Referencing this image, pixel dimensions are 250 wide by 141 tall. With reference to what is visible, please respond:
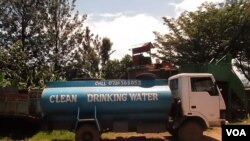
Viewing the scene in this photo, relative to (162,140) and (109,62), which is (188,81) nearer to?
(162,140)

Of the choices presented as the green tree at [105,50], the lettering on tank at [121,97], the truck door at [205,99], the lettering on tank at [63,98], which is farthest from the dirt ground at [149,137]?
the green tree at [105,50]

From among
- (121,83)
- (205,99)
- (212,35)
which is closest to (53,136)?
(121,83)

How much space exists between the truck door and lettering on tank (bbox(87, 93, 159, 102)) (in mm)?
1663

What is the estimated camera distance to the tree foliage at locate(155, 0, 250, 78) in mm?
31219

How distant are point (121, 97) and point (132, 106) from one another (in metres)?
0.58

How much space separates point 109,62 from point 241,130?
34.3m

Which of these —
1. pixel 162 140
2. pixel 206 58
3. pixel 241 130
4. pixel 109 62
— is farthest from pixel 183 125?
pixel 109 62

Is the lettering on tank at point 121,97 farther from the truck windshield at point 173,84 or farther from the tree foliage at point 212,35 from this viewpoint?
the tree foliage at point 212,35

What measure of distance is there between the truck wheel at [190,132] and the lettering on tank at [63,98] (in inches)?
178

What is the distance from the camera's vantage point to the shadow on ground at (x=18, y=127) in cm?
1909

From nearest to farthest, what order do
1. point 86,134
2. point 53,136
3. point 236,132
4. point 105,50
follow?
1. point 236,132
2. point 86,134
3. point 53,136
4. point 105,50

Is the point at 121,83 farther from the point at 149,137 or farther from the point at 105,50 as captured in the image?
the point at 105,50

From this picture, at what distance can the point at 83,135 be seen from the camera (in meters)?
15.0

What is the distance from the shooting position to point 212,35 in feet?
103
